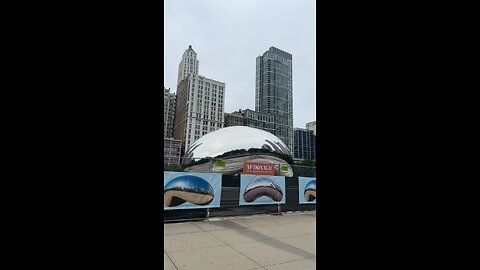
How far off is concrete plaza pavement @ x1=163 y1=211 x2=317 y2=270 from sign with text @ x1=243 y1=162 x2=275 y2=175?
117 inches

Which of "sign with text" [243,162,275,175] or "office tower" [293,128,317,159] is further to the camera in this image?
"office tower" [293,128,317,159]

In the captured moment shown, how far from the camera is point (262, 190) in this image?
963cm

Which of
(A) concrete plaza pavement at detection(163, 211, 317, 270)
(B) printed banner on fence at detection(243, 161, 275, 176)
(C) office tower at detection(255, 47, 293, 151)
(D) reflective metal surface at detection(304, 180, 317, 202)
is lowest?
(A) concrete plaza pavement at detection(163, 211, 317, 270)

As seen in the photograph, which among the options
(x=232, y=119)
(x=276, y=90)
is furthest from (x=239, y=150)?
(x=276, y=90)

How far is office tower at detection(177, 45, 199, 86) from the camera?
101062 millimetres

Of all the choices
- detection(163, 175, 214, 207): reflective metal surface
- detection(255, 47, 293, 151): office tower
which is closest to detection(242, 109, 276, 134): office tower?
detection(255, 47, 293, 151): office tower

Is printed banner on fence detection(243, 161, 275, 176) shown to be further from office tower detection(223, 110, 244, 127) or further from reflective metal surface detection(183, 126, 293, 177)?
office tower detection(223, 110, 244, 127)

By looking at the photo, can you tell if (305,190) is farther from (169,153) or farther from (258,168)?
(169,153)

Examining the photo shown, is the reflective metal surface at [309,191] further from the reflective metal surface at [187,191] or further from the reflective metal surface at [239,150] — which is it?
the reflective metal surface at [239,150]
